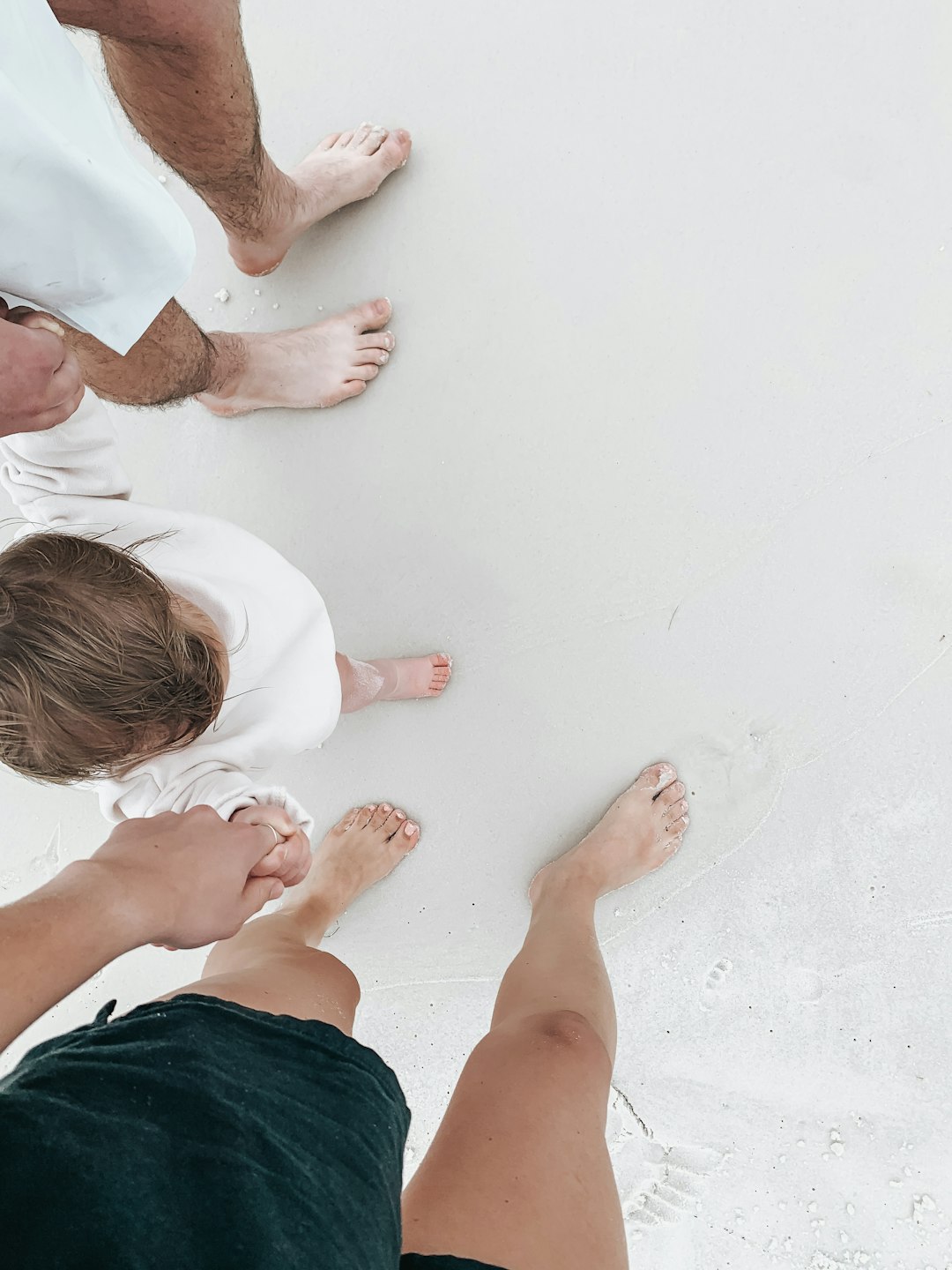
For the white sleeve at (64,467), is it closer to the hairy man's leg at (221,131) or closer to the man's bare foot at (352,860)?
the hairy man's leg at (221,131)

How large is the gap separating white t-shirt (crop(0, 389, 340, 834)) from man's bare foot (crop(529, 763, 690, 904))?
0.53m

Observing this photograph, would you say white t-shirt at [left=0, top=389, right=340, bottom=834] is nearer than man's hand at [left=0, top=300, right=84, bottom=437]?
No

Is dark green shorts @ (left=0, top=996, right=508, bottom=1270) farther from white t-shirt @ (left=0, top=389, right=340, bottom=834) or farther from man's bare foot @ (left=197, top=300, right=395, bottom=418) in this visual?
man's bare foot @ (left=197, top=300, right=395, bottom=418)

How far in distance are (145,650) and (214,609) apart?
0.60 ft

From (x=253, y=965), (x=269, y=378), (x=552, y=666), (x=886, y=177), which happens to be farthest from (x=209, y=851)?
(x=886, y=177)

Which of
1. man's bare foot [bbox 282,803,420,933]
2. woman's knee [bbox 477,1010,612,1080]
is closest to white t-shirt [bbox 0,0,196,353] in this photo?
man's bare foot [bbox 282,803,420,933]

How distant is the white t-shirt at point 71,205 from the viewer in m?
0.80

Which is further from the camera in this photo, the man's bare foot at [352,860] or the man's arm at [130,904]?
the man's bare foot at [352,860]

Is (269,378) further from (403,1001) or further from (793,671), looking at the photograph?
(403,1001)

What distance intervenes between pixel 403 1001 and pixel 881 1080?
2.79ft

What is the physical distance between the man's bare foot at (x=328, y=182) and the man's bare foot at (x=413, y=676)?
2.53 ft

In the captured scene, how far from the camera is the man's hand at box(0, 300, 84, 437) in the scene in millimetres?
810

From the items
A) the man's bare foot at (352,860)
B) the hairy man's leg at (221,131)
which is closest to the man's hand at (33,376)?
the hairy man's leg at (221,131)

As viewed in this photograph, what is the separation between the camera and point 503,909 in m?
1.61
